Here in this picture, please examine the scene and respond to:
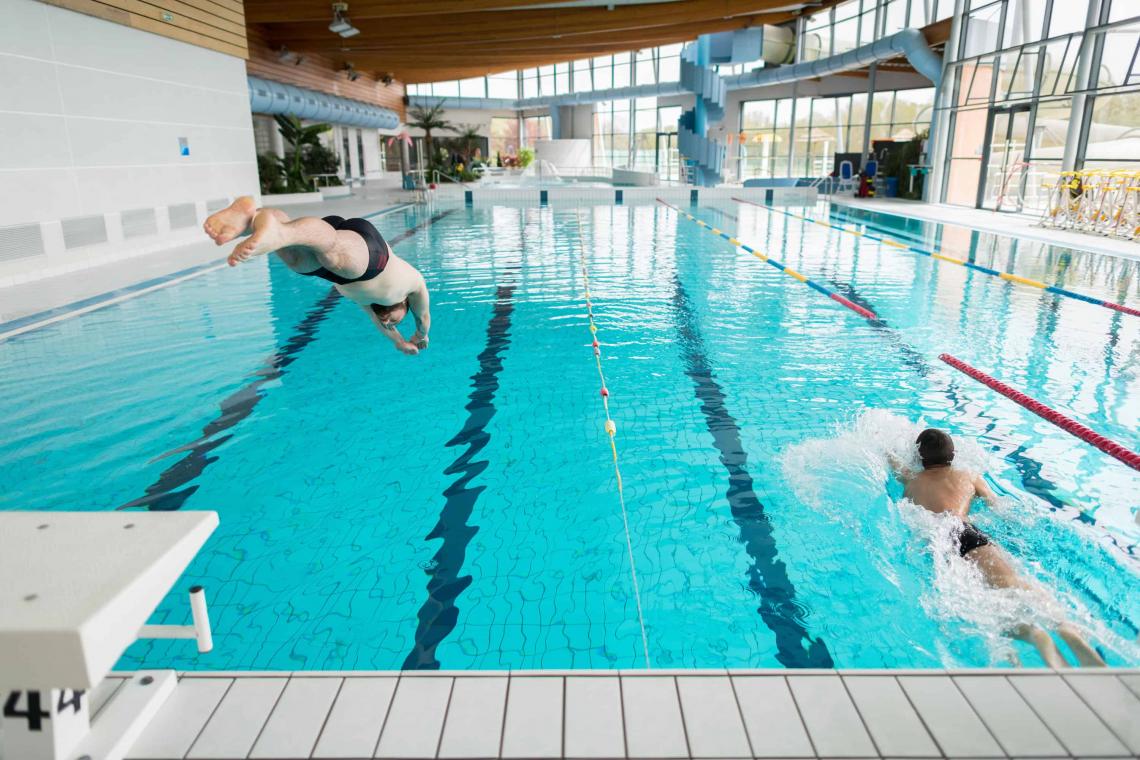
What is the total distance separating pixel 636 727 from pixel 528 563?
1.16m

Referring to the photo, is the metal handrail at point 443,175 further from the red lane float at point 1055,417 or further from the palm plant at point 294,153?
the red lane float at point 1055,417

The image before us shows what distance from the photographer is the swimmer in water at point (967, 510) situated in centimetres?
197

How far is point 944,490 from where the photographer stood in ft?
8.76

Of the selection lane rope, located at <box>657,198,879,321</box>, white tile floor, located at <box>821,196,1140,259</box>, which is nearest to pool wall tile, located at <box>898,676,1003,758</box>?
lane rope, located at <box>657,198,879,321</box>

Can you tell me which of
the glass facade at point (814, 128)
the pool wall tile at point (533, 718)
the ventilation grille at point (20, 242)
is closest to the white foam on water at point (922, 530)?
the pool wall tile at point (533, 718)

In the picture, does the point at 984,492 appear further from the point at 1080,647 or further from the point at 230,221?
the point at 230,221

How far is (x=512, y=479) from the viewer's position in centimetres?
320

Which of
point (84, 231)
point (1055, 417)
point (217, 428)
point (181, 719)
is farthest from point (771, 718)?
point (84, 231)

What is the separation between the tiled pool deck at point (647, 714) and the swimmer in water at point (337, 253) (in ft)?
3.23

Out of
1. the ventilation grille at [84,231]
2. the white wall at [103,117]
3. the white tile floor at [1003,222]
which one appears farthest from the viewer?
the white tile floor at [1003,222]

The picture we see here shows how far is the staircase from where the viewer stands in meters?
17.5

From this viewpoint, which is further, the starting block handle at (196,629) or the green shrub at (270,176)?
the green shrub at (270,176)

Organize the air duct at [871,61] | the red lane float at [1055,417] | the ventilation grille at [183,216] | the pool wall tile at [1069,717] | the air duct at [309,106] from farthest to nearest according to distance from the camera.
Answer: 1. the air duct at [871,61]
2. the air duct at [309,106]
3. the ventilation grille at [183,216]
4. the red lane float at [1055,417]
5. the pool wall tile at [1069,717]

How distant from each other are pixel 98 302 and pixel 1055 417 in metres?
6.67
